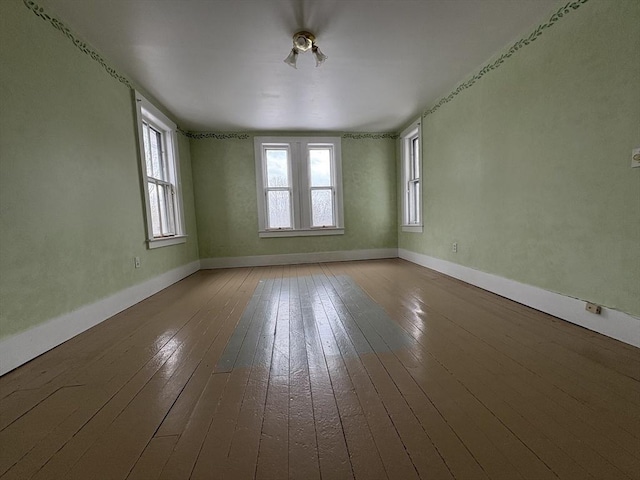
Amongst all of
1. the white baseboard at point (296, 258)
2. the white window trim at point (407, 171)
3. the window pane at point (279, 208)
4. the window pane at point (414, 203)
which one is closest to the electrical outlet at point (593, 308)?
the white window trim at point (407, 171)

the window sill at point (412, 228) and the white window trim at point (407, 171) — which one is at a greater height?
the white window trim at point (407, 171)

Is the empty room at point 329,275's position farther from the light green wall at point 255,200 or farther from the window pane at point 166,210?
the light green wall at point 255,200

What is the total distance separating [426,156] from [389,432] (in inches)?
152

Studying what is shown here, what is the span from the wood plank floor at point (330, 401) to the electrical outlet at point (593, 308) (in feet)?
0.57

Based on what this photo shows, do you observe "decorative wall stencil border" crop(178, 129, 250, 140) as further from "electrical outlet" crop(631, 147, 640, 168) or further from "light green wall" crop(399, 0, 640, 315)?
"electrical outlet" crop(631, 147, 640, 168)

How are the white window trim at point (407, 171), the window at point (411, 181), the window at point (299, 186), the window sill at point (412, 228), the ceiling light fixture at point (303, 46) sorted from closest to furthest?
the ceiling light fixture at point (303, 46) → the white window trim at point (407, 171) → the window sill at point (412, 228) → the window at point (411, 181) → the window at point (299, 186)

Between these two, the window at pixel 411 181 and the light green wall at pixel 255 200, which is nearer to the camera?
the window at pixel 411 181

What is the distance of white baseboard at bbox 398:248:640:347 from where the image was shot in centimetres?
167


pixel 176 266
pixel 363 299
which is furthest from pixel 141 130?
pixel 363 299

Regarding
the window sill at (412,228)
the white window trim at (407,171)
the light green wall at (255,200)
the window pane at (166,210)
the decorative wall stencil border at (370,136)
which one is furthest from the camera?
the decorative wall stencil border at (370,136)

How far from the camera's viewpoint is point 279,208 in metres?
5.00

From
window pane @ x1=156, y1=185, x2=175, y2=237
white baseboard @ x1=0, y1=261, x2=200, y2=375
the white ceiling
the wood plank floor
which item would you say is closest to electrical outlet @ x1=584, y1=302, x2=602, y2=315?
the wood plank floor

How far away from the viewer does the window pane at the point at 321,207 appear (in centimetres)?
507

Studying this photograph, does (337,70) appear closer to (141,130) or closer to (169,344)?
(141,130)
